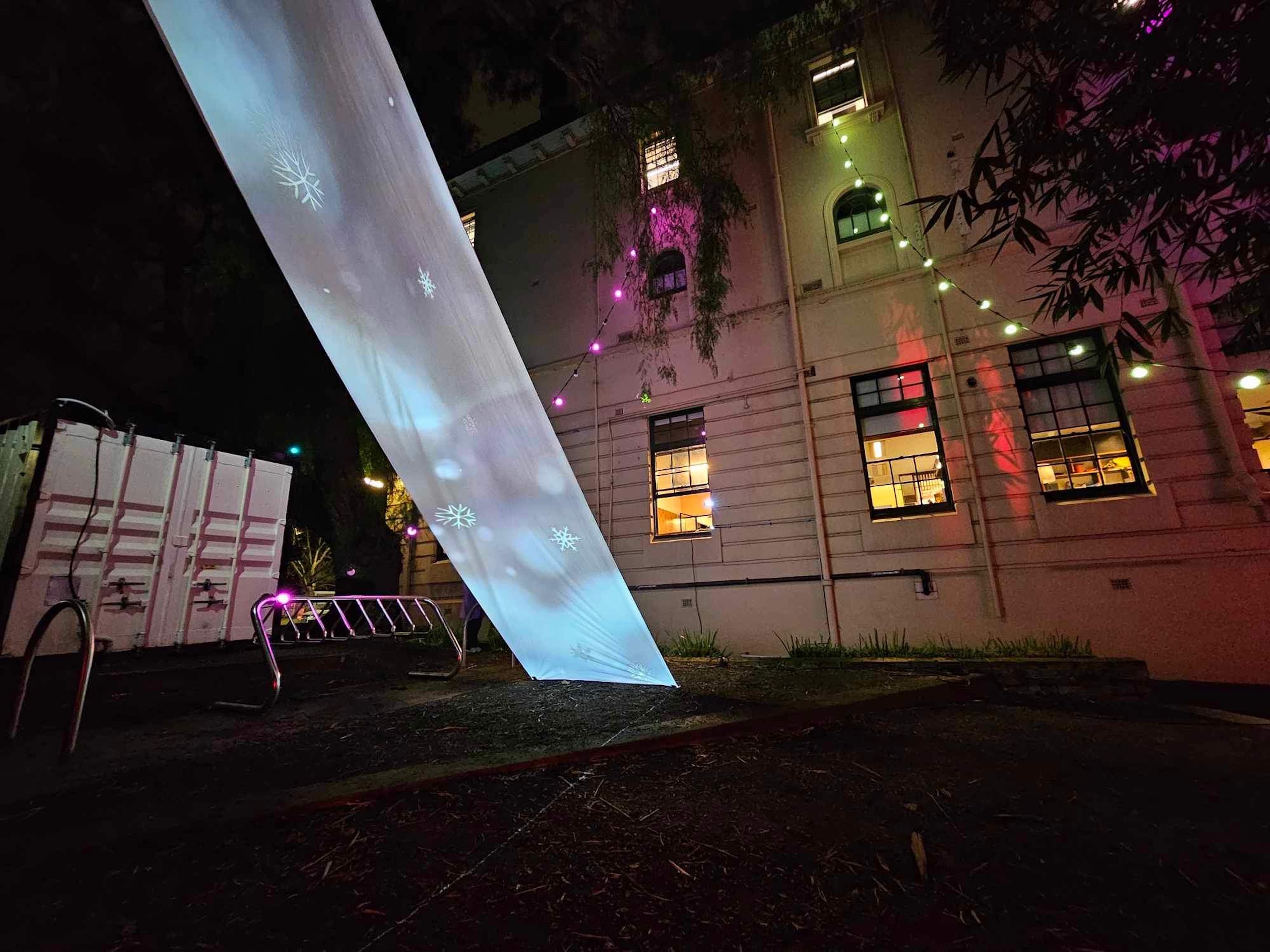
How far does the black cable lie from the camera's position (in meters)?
4.33

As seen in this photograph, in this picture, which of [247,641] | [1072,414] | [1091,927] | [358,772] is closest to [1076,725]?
[1091,927]

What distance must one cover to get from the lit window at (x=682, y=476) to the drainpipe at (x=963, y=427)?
395 cm

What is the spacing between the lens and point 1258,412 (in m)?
6.35

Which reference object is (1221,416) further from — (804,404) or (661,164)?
(661,164)

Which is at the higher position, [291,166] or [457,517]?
[291,166]

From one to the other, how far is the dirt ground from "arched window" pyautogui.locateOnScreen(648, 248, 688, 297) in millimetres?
8854

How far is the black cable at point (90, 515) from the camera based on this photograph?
14.2ft

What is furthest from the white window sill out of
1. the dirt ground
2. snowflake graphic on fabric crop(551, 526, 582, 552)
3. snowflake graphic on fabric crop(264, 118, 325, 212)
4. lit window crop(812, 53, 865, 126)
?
the dirt ground

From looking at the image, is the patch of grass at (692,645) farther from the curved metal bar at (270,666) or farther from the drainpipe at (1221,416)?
the drainpipe at (1221,416)

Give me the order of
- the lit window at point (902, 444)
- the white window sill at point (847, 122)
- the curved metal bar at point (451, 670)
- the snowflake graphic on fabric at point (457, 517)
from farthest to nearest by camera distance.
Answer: the white window sill at point (847, 122), the lit window at point (902, 444), the curved metal bar at point (451, 670), the snowflake graphic on fabric at point (457, 517)

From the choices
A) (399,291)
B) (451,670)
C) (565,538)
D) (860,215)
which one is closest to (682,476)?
(451,670)

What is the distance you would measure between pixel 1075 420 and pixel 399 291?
8713 mm

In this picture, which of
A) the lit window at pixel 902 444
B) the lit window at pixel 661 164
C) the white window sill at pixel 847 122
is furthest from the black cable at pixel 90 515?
the white window sill at pixel 847 122

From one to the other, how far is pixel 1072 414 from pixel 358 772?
9.20 meters
